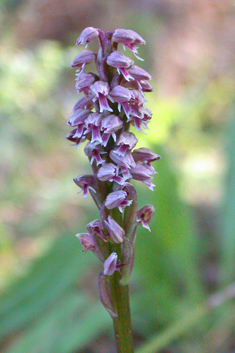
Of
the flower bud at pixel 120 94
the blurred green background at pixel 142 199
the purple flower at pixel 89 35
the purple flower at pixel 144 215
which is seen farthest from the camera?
the blurred green background at pixel 142 199

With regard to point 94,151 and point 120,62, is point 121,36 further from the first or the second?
point 94,151

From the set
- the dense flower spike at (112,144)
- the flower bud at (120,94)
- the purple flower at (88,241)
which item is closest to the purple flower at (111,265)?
the dense flower spike at (112,144)

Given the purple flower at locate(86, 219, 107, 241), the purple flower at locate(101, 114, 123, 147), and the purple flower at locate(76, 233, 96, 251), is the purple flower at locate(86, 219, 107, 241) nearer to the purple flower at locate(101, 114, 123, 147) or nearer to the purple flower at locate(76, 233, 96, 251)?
the purple flower at locate(76, 233, 96, 251)

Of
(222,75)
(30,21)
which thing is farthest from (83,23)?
(222,75)

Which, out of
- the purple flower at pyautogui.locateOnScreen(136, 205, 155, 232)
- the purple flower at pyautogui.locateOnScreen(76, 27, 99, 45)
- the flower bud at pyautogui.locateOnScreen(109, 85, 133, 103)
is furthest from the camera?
the purple flower at pyautogui.locateOnScreen(136, 205, 155, 232)

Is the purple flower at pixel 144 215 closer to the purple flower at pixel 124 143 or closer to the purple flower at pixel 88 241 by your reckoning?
the purple flower at pixel 88 241

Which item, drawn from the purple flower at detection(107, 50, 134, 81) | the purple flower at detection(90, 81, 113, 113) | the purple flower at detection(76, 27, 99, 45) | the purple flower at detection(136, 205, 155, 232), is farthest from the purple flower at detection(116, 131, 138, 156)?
the purple flower at detection(76, 27, 99, 45)

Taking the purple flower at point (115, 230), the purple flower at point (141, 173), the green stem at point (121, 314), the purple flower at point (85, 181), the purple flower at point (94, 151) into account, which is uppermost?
the purple flower at point (94, 151)
